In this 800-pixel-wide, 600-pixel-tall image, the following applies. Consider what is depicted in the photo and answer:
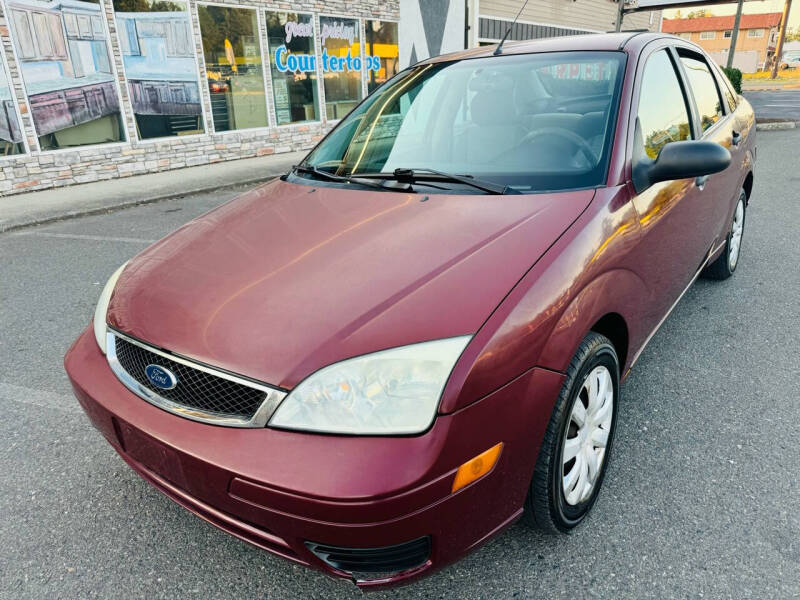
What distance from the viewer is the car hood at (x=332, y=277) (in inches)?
61.5

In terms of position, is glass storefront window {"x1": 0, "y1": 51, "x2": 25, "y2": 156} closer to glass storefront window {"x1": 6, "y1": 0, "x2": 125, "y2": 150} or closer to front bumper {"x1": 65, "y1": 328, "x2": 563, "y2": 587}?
glass storefront window {"x1": 6, "y1": 0, "x2": 125, "y2": 150}

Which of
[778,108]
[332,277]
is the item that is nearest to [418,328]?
[332,277]

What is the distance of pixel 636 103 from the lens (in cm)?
240

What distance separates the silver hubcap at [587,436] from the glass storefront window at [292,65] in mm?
10852

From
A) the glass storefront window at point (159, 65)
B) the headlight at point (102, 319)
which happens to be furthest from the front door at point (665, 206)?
the glass storefront window at point (159, 65)

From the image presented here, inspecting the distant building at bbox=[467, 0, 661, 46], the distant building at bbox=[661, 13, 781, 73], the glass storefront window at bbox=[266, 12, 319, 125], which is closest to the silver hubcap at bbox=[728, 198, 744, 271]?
the glass storefront window at bbox=[266, 12, 319, 125]

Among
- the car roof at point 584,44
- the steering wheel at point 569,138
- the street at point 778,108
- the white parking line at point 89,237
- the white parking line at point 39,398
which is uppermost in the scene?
the car roof at point 584,44

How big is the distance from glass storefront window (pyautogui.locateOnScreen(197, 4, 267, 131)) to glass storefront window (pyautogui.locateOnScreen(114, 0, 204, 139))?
1.15 feet

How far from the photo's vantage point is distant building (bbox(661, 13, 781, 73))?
69.6 metres

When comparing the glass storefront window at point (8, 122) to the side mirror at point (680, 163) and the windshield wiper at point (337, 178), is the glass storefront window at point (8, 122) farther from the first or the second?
the side mirror at point (680, 163)

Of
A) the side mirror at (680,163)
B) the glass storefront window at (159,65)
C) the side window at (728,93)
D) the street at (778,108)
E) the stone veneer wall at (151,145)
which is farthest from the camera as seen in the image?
the street at (778,108)

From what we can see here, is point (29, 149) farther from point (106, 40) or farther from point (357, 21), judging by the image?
point (357, 21)

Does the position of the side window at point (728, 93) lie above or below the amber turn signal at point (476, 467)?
above

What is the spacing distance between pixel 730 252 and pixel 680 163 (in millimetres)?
2445
